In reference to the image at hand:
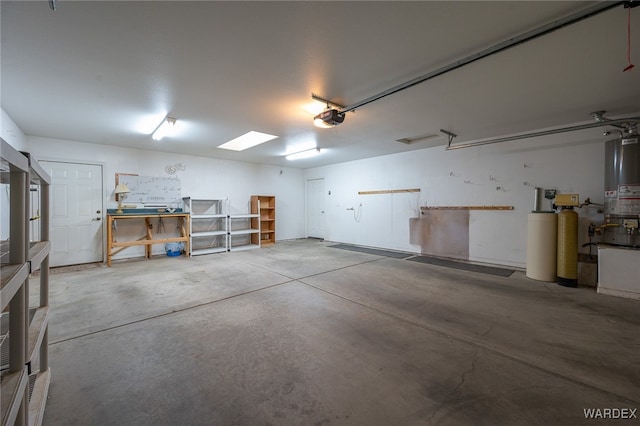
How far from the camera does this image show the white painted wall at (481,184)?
4.11 m

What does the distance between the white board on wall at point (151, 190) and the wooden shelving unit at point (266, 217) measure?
6.81 feet

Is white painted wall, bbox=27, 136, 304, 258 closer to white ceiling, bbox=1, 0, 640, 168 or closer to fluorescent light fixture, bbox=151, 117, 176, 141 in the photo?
white ceiling, bbox=1, 0, 640, 168

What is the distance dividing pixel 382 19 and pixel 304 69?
88 centimetres

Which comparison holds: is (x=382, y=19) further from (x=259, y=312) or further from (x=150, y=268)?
(x=150, y=268)

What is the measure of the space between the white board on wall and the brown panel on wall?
5942mm

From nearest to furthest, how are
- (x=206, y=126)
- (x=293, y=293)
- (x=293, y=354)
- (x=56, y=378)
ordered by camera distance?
(x=56, y=378)
(x=293, y=354)
(x=293, y=293)
(x=206, y=126)

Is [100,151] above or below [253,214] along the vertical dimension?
above

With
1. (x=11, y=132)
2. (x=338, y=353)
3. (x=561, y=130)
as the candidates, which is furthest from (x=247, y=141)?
(x=561, y=130)

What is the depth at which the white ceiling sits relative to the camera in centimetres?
180

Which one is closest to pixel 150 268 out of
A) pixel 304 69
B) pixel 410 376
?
pixel 304 69

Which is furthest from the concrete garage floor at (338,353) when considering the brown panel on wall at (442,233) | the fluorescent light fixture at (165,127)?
the fluorescent light fixture at (165,127)

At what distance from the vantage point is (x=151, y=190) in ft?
19.8

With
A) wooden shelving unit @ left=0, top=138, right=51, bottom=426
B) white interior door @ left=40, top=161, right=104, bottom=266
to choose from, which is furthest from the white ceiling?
wooden shelving unit @ left=0, top=138, right=51, bottom=426

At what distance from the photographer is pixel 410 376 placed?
186 centimetres
